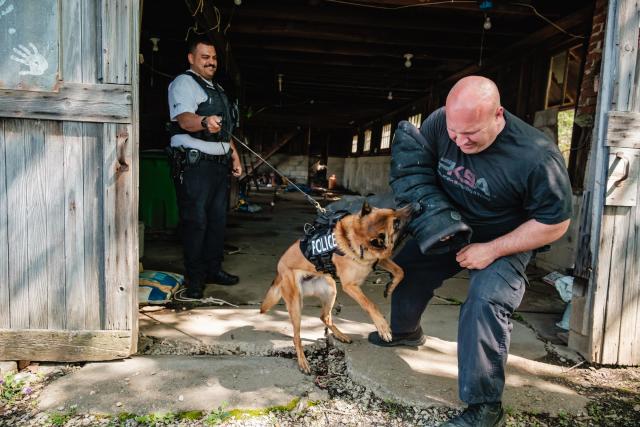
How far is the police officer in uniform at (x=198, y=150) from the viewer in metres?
3.45

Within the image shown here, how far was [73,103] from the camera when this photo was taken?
7.78ft

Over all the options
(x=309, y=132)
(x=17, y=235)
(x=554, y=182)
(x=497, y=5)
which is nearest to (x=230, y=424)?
(x=17, y=235)

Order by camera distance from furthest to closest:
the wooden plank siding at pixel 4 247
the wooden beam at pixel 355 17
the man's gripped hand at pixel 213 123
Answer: the wooden beam at pixel 355 17 → the man's gripped hand at pixel 213 123 → the wooden plank siding at pixel 4 247

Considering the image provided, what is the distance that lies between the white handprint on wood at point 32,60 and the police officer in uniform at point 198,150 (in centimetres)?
114

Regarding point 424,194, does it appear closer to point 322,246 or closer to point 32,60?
point 322,246

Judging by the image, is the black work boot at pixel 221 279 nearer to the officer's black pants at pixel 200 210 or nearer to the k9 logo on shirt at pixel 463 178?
the officer's black pants at pixel 200 210

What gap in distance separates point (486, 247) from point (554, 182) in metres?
0.46

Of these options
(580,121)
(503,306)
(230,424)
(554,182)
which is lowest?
(230,424)

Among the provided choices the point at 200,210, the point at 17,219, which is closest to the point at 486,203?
the point at 200,210

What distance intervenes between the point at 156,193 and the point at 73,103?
3941 mm

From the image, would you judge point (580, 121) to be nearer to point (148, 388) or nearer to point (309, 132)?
point (148, 388)

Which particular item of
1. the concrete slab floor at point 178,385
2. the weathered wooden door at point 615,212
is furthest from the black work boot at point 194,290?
the weathered wooden door at point 615,212

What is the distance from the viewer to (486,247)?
215 cm

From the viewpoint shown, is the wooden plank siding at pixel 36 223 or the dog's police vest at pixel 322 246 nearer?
the wooden plank siding at pixel 36 223
